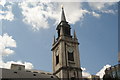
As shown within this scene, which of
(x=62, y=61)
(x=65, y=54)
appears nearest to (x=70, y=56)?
(x=65, y=54)

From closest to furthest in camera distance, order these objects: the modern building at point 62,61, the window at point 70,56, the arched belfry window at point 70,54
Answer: the modern building at point 62,61
the window at point 70,56
the arched belfry window at point 70,54

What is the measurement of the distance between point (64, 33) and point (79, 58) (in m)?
8.02

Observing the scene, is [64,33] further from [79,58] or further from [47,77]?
[47,77]

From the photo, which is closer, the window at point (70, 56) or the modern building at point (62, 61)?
the modern building at point (62, 61)

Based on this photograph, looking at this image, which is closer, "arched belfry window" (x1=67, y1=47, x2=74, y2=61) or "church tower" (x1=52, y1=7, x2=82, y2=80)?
"church tower" (x1=52, y1=7, x2=82, y2=80)

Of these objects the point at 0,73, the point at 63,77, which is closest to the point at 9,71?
the point at 0,73

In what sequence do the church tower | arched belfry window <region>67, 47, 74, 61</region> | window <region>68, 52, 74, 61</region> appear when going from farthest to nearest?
1. arched belfry window <region>67, 47, 74, 61</region>
2. window <region>68, 52, 74, 61</region>
3. the church tower

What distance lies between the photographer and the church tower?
53.4m

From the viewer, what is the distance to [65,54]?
55.4 m

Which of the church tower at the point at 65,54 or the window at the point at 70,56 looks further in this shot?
the window at the point at 70,56

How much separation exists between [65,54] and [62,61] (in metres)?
2.35

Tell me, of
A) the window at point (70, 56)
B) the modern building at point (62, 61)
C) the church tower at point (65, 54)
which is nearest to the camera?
the modern building at point (62, 61)

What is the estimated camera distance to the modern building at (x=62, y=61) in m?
50.7

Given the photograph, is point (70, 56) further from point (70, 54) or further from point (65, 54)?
point (65, 54)
